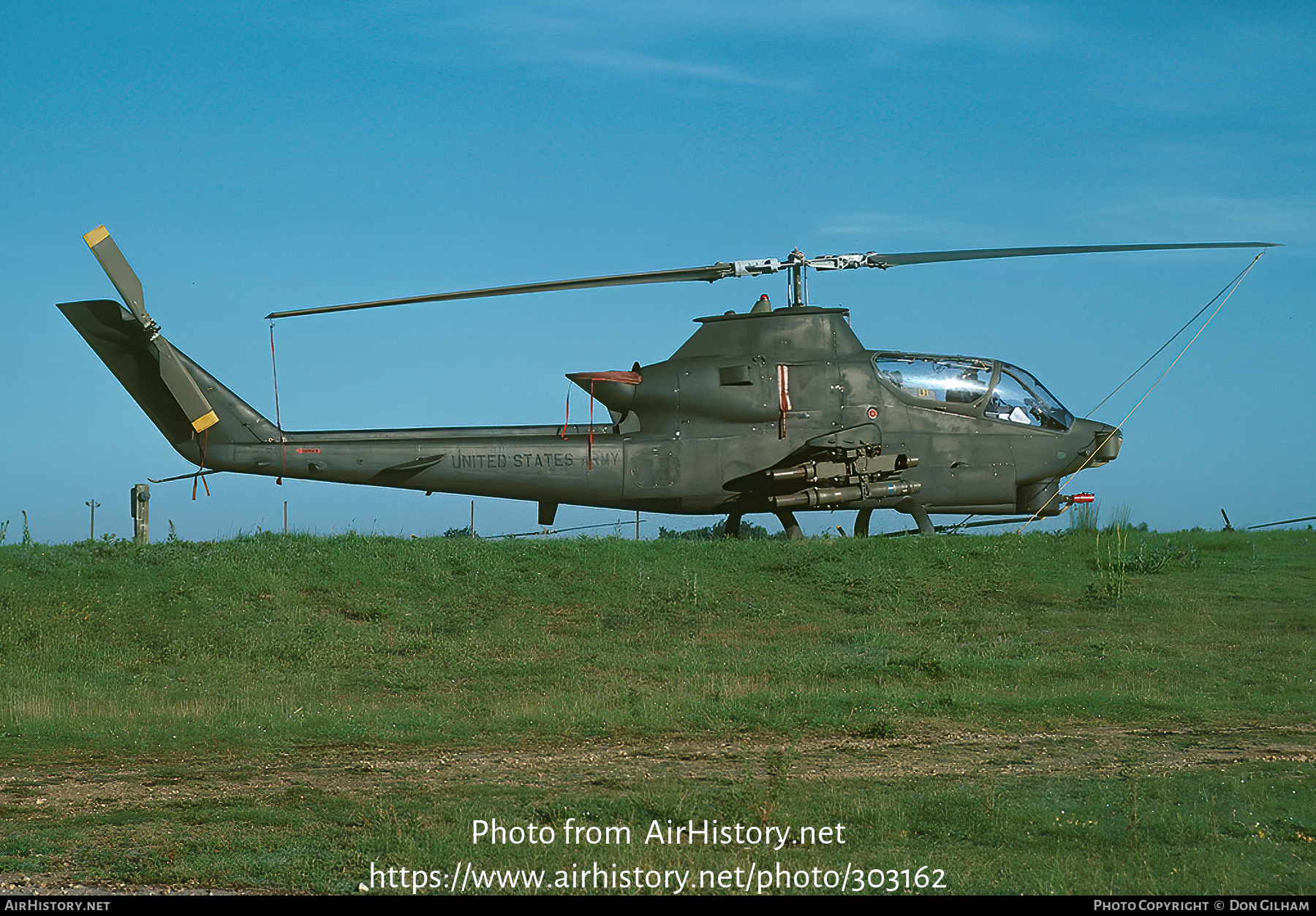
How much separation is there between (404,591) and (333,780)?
8.19m

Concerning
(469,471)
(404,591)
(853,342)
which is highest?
(853,342)

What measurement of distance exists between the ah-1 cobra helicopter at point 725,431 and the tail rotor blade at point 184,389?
0.09 ft

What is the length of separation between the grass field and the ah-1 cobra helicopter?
1058 millimetres

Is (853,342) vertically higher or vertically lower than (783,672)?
higher

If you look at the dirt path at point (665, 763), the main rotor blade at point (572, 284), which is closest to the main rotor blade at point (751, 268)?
the main rotor blade at point (572, 284)

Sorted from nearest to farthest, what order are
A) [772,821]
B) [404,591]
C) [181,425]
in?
[772,821] < [404,591] < [181,425]

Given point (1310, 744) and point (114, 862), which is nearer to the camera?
point (114, 862)

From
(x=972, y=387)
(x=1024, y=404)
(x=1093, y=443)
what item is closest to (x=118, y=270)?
(x=972, y=387)

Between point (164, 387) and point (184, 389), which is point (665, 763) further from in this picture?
point (164, 387)

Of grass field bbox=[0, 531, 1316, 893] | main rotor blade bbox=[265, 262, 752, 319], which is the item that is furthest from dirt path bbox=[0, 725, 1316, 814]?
main rotor blade bbox=[265, 262, 752, 319]

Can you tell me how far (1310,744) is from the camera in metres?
11.6

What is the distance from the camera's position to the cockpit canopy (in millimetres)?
21750
